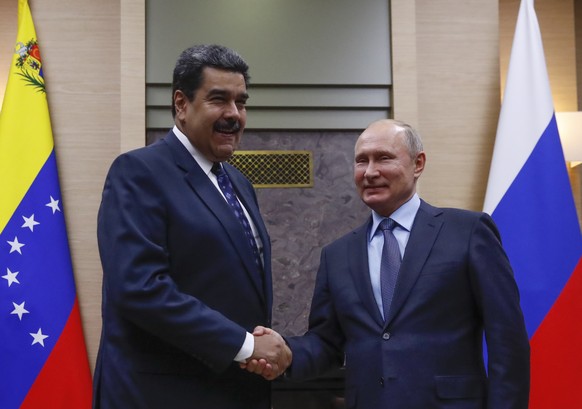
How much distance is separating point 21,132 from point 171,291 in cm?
197

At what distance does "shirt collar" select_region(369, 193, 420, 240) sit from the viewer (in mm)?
2154

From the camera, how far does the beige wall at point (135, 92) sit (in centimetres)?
350

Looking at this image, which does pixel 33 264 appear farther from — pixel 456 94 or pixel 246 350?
pixel 456 94

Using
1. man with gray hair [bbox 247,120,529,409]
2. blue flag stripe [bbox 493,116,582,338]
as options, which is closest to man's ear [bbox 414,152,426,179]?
man with gray hair [bbox 247,120,529,409]

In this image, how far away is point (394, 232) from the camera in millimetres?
2164

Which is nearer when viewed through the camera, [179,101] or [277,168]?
[179,101]

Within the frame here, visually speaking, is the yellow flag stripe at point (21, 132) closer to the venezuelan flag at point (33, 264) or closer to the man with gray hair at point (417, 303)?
the venezuelan flag at point (33, 264)

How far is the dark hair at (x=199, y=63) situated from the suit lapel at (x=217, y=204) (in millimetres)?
179

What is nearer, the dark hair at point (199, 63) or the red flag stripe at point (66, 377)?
the dark hair at point (199, 63)

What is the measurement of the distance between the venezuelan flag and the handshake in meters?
1.63

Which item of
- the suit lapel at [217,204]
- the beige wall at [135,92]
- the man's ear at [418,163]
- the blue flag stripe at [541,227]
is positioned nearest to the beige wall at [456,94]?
the beige wall at [135,92]

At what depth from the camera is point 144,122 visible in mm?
3457

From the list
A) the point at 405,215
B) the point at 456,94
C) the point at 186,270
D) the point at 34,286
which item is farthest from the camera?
the point at 456,94

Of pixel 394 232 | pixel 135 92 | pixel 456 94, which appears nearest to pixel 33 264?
pixel 135 92
